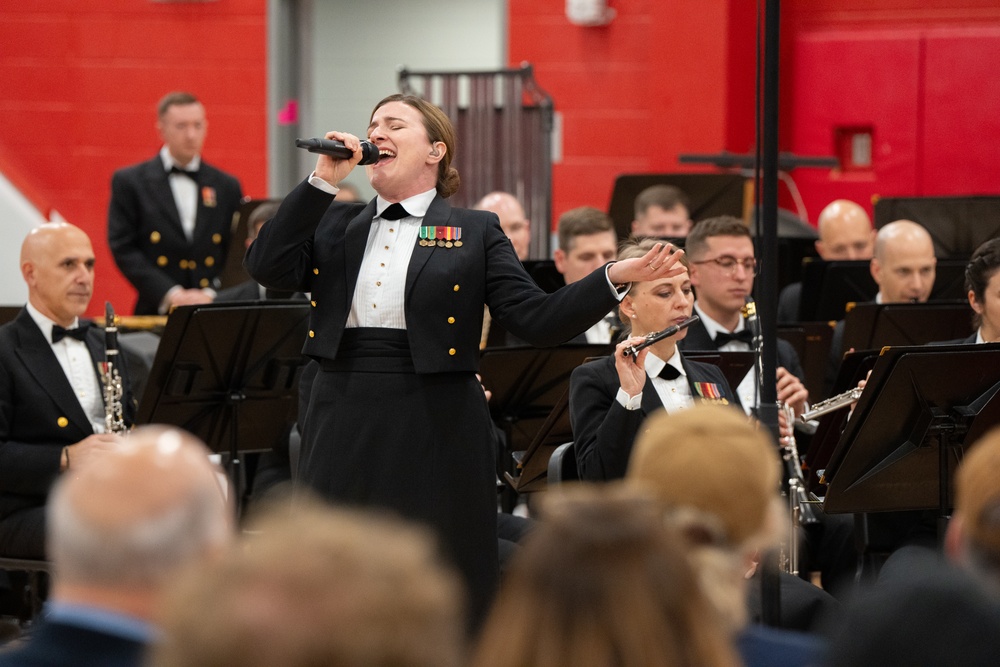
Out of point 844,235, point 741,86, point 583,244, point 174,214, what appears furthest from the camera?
point 741,86

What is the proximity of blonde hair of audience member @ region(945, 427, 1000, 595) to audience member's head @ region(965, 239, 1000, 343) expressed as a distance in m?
2.42

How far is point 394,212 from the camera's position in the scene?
3.06 metres

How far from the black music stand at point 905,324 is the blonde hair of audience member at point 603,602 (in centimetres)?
345

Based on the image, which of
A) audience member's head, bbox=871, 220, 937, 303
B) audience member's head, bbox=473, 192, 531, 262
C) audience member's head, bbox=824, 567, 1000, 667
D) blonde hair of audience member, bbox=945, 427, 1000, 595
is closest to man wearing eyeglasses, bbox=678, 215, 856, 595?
audience member's head, bbox=871, 220, 937, 303

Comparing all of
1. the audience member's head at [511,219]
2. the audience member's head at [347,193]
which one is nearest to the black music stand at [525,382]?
the audience member's head at [511,219]

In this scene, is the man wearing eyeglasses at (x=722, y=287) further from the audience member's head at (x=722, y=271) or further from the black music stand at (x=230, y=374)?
the black music stand at (x=230, y=374)

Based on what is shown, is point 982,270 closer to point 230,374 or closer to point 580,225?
point 580,225

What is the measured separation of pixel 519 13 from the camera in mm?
8102

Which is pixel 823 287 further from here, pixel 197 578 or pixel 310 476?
pixel 197 578

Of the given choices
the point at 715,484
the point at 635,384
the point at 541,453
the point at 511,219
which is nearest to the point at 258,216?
the point at 511,219

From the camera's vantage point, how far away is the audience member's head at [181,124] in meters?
6.54

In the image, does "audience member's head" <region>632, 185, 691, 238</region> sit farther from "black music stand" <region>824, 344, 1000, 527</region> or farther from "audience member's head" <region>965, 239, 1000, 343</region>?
"black music stand" <region>824, 344, 1000, 527</region>

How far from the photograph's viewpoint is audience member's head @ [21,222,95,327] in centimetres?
410

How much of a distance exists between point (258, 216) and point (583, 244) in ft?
5.12
